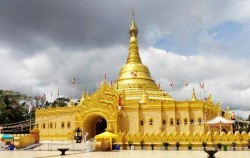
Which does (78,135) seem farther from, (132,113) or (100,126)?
(132,113)

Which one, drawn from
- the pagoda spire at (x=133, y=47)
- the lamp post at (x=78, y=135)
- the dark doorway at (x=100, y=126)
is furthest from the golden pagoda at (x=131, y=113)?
the pagoda spire at (x=133, y=47)

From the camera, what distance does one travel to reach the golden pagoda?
4830cm

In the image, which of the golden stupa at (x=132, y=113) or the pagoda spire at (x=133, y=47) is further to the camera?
the pagoda spire at (x=133, y=47)

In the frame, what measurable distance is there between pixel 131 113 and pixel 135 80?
8374mm

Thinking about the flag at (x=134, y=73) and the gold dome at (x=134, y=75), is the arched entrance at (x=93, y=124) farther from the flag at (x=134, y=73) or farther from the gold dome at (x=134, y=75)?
the flag at (x=134, y=73)

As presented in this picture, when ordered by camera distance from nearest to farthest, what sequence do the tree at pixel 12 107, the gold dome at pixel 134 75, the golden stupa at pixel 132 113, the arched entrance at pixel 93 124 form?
the golden stupa at pixel 132 113
the arched entrance at pixel 93 124
the gold dome at pixel 134 75
the tree at pixel 12 107

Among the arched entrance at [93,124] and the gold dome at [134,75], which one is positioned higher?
the gold dome at [134,75]

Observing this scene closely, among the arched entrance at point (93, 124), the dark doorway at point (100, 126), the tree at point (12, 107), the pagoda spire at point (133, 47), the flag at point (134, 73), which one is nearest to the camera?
the arched entrance at point (93, 124)

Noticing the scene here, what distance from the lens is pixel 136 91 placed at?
5381 cm

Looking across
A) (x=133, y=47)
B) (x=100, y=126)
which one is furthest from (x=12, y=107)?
(x=133, y=47)

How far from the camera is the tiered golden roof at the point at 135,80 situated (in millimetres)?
53906

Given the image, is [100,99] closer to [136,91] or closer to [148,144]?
[136,91]

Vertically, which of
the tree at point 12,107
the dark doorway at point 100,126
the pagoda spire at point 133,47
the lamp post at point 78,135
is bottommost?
the lamp post at point 78,135

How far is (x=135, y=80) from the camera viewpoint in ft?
187
